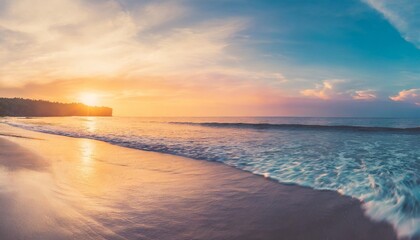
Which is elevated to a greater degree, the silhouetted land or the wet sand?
the silhouetted land

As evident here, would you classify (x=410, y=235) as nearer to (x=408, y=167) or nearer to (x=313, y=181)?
(x=313, y=181)

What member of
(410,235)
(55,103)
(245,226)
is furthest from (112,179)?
(55,103)

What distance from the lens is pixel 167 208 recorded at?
445cm

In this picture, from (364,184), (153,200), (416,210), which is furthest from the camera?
(364,184)

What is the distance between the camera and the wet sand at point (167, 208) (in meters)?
3.53

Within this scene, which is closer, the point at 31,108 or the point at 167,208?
the point at 167,208

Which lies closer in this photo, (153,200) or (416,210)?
(416,210)

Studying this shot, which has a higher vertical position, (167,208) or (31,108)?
(31,108)

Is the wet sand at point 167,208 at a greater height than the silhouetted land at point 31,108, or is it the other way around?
the silhouetted land at point 31,108

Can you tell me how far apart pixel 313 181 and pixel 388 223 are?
252 centimetres

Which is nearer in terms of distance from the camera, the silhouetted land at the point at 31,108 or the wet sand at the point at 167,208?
the wet sand at the point at 167,208

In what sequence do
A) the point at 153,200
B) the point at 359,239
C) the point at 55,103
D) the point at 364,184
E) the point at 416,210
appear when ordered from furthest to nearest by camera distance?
the point at 55,103
the point at 364,184
the point at 153,200
the point at 416,210
the point at 359,239

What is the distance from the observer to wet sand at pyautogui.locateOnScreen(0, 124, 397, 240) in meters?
3.53

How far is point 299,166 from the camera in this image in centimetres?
831
